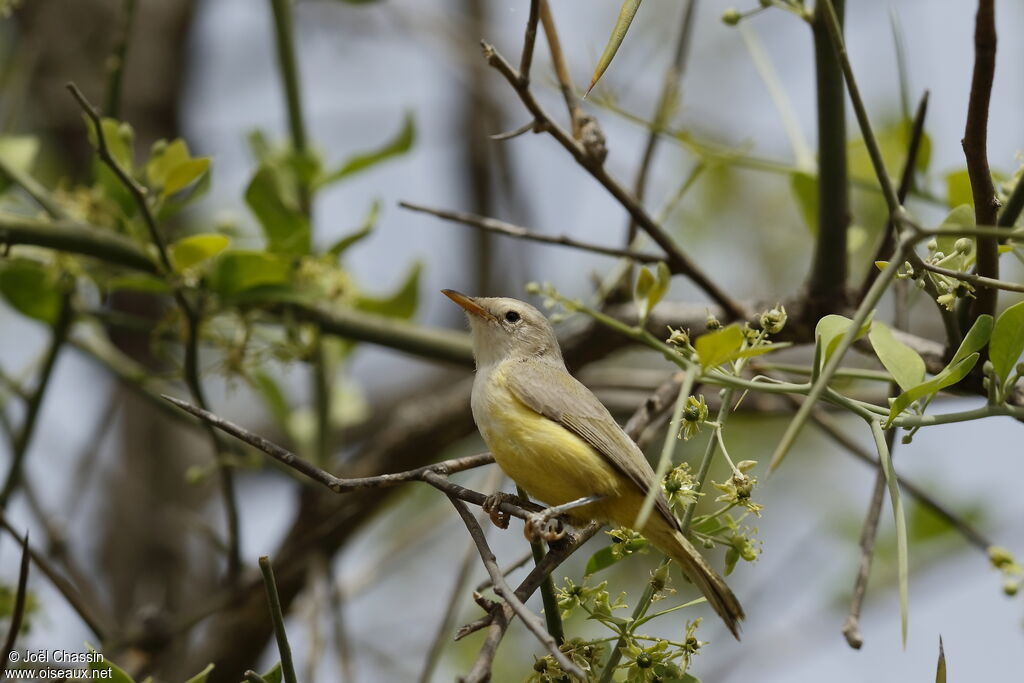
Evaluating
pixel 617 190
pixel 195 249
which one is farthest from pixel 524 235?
pixel 195 249

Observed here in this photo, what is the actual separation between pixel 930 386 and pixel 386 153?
7.86 ft

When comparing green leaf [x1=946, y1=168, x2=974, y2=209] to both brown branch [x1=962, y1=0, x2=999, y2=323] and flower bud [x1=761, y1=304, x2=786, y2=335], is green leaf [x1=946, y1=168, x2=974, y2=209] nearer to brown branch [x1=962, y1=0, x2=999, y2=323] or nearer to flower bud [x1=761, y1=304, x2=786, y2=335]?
brown branch [x1=962, y1=0, x2=999, y2=323]

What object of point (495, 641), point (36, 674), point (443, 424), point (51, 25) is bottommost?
point (36, 674)

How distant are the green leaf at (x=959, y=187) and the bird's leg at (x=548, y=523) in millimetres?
1254

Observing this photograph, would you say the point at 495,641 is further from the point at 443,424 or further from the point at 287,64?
the point at 287,64

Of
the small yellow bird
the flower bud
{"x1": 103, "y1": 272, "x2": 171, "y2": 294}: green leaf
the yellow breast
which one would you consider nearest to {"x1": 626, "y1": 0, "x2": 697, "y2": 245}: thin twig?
the small yellow bird

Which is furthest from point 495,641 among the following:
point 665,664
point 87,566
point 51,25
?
point 51,25

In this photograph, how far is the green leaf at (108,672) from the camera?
1.84m

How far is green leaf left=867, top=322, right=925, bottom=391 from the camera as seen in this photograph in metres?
1.75

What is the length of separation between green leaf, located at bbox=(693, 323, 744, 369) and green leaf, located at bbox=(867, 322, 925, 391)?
0.26m

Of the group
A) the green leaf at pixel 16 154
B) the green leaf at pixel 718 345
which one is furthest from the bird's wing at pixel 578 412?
the green leaf at pixel 16 154

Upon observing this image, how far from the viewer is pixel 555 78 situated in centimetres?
314

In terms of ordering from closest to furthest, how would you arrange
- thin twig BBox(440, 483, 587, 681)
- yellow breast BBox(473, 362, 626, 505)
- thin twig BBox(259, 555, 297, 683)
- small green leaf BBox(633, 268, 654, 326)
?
thin twig BBox(440, 483, 587, 681) → thin twig BBox(259, 555, 297, 683) → small green leaf BBox(633, 268, 654, 326) → yellow breast BBox(473, 362, 626, 505)

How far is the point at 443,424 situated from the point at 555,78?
1446 mm
